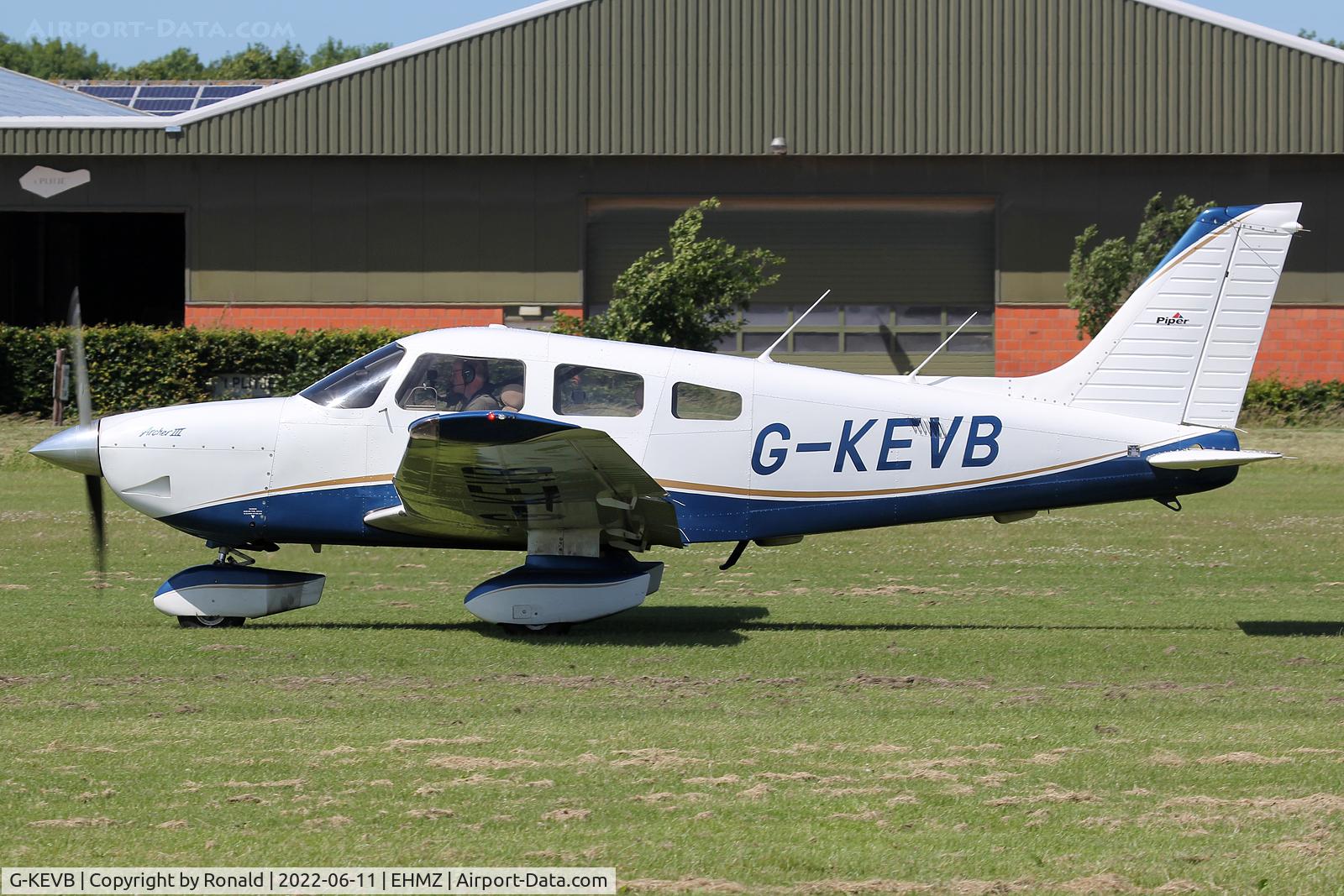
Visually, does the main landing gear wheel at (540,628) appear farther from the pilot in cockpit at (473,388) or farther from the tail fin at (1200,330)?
the tail fin at (1200,330)

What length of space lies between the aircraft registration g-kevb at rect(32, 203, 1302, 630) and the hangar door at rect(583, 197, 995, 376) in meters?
19.0

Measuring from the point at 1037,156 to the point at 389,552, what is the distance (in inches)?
722

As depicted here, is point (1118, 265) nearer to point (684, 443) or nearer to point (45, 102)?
point (684, 443)

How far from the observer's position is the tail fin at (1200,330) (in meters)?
10.7

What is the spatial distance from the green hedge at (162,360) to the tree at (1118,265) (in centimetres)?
337

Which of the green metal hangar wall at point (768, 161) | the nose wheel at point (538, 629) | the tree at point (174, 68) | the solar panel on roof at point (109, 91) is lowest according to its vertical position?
the nose wheel at point (538, 629)

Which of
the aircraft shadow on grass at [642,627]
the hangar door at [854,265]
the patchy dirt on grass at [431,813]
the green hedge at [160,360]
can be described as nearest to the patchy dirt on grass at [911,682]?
the aircraft shadow on grass at [642,627]

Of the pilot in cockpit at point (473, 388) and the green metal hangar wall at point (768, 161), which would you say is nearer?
the pilot in cockpit at point (473, 388)

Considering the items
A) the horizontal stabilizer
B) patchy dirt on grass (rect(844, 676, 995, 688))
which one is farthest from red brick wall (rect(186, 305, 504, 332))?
patchy dirt on grass (rect(844, 676, 995, 688))

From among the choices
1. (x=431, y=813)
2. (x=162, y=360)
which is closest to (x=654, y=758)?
(x=431, y=813)

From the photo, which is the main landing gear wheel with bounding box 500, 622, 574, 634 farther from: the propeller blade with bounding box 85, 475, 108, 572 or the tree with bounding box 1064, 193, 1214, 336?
the tree with bounding box 1064, 193, 1214, 336

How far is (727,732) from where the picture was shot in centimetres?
775

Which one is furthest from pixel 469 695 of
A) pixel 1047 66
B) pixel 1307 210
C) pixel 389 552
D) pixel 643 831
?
pixel 1307 210

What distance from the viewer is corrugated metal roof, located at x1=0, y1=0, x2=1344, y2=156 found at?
94.6 ft
